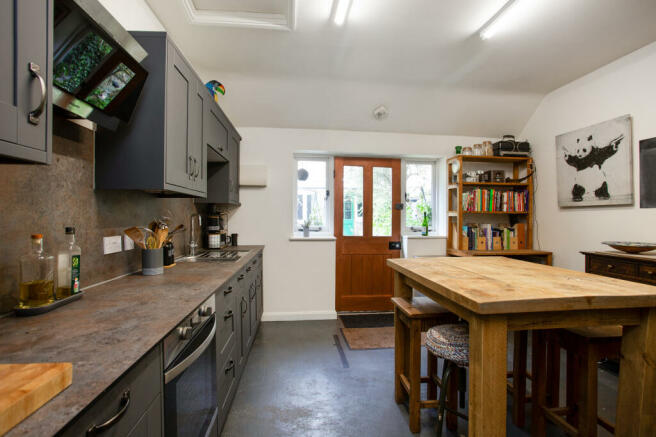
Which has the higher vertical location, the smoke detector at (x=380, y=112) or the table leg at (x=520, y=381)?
the smoke detector at (x=380, y=112)

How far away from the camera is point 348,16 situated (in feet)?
7.48

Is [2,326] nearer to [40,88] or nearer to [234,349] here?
[40,88]

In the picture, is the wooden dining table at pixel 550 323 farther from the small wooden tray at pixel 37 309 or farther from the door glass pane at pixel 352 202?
the door glass pane at pixel 352 202

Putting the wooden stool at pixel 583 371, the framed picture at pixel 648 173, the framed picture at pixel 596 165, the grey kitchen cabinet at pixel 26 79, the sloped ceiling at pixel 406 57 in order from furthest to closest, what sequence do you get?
1. the framed picture at pixel 596 165
2. the framed picture at pixel 648 173
3. the sloped ceiling at pixel 406 57
4. the wooden stool at pixel 583 371
5. the grey kitchen cabinet at pixel 26 79

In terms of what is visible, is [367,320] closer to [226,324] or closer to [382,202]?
[382,202]

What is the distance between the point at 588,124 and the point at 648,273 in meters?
1.73

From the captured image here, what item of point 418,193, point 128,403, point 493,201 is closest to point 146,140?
point 128,403

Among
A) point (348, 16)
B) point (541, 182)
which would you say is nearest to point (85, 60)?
point (348, 16)

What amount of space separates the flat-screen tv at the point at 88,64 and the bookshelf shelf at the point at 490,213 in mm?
3441

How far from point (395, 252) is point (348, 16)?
9.02 feet

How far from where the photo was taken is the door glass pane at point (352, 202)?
12.6 ft

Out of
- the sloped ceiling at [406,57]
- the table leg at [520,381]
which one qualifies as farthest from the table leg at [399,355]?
the sloped ceiling at [406,57]

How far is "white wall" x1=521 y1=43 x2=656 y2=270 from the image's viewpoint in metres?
2.57

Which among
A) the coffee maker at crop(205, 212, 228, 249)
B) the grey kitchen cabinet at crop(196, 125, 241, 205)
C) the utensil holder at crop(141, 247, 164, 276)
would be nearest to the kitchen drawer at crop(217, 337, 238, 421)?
the utensil holder at crop(141, 247, 164, 276)
